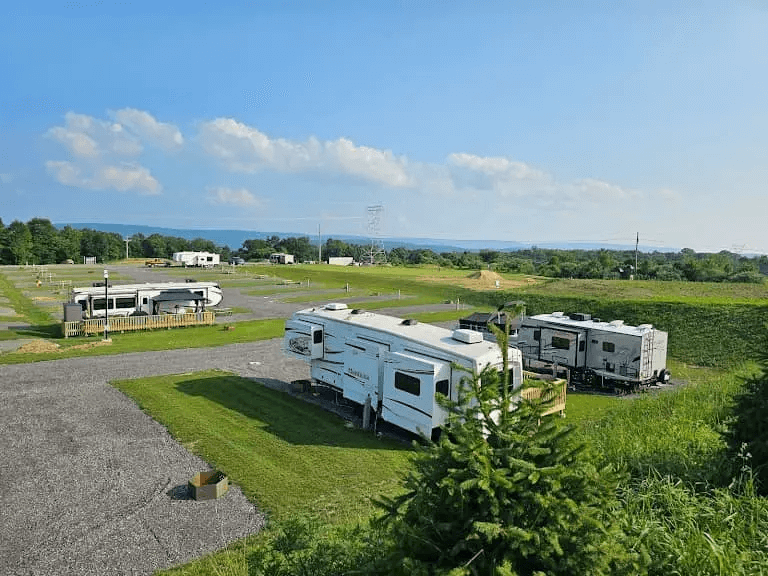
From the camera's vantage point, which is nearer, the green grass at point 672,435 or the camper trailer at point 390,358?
the green grass at point 672,435

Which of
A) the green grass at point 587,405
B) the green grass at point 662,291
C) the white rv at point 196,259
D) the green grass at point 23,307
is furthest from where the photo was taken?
the white rv at point 196,259

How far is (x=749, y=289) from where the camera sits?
38.6 metres

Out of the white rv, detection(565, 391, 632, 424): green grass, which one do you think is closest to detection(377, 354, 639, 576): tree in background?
detection(565, 391, 632, 424): green grass

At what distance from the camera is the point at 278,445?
13867mm

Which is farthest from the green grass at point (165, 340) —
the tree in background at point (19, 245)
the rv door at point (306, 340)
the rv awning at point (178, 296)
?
the tree in background at point (19, 245)

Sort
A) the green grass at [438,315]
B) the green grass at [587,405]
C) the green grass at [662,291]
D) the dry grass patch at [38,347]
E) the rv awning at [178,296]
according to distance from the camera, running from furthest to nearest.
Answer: the green grass at [438,315] → the green grass at [662,291] → the rv awning at [178,296] → the dry grass patch at [38,347] → the green grass at [587,405]

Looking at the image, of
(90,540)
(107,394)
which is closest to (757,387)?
(90,540)

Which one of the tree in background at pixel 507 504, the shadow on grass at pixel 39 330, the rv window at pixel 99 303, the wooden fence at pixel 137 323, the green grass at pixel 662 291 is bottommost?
the shadow on grass at pixel 39 330

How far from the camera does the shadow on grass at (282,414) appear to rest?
14.4m

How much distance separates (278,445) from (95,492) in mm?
4330

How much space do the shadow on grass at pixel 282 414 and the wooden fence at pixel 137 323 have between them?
13.3 m

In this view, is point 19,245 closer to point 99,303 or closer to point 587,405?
point 99,303

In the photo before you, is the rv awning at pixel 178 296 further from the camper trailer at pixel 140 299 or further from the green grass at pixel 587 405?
the green grass at pixel 587 405

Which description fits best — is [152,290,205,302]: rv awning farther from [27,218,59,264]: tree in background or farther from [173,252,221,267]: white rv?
[27,218,59,264]: tree in background
